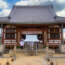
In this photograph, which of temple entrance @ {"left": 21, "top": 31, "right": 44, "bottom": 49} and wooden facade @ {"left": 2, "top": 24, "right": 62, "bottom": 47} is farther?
wooden facade @ {"left": 2, "top": 24, "right": 62, "bottom": 47}

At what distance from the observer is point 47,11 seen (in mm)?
14469

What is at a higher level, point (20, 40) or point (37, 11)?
point (37, 11)

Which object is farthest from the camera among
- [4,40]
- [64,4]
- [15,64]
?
[64,4]

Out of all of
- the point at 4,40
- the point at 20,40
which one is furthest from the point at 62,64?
the point at 4,40

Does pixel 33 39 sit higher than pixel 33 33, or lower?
lower

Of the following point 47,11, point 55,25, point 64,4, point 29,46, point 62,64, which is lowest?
point 62,64

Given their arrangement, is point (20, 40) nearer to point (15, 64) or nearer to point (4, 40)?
point (4, 40)

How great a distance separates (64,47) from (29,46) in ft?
11.1

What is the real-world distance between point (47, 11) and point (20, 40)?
5.14m

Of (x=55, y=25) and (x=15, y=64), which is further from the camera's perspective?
(x=55, y=25)

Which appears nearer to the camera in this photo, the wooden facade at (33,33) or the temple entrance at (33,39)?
the temple entrance at (33,39)

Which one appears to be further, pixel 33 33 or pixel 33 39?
pixel 33 33

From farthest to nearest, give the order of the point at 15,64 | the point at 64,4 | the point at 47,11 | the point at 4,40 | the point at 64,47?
the point at 64,4 < the point at 47,11 < the point at 4,40 < the point at 64,47 < the point at 15,64

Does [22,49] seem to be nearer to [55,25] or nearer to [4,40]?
[4,40]
